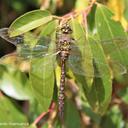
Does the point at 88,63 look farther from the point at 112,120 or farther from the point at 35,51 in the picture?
the point at 112,120

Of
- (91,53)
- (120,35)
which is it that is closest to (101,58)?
(91,53)

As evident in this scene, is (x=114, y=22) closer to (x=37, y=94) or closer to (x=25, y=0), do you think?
(x=37, y=94)

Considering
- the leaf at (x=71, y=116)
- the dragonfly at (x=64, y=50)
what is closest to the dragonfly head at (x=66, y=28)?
the dragonfly at (x=64, y=50)

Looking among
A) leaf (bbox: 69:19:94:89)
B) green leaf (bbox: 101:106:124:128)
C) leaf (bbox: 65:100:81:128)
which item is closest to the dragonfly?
leaf (bbox: 69:19:94:89)

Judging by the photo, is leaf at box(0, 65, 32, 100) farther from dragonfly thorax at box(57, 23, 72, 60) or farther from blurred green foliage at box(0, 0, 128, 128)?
dragonfly thorax at box(57, 23, 72, 60)

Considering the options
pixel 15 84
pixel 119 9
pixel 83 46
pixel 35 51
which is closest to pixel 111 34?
pixel 83 46
